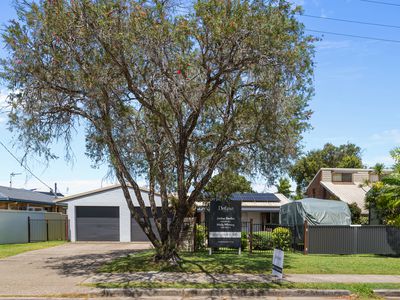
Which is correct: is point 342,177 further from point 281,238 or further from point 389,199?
point 281,238

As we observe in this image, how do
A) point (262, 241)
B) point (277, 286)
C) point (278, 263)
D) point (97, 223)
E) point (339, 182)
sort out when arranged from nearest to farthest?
1. point (277, 286)
2. point (278, 263)
3. point (262, 241)
4. point (97, 223)
5. point (339, 182)

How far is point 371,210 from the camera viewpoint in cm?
2442

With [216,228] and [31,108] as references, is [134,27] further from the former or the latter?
[216,228]

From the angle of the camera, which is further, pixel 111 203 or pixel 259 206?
pixel 259 206

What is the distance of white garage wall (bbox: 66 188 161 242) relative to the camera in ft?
97.3

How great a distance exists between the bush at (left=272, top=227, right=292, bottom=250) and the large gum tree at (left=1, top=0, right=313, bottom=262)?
626 centimetres

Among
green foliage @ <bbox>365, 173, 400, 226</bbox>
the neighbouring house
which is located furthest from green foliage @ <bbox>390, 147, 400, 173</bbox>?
the neighbouring house

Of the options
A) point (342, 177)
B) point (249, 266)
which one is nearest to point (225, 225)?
point (249, 266)

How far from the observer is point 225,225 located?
58.6ft

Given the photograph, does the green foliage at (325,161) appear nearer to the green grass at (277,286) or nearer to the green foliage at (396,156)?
the green foliage at (396,156)

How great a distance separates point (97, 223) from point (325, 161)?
39.3m

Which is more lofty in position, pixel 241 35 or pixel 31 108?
pixel 241 35

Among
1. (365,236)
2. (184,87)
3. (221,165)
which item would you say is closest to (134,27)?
(184,87)

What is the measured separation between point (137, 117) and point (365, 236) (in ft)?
38.3
